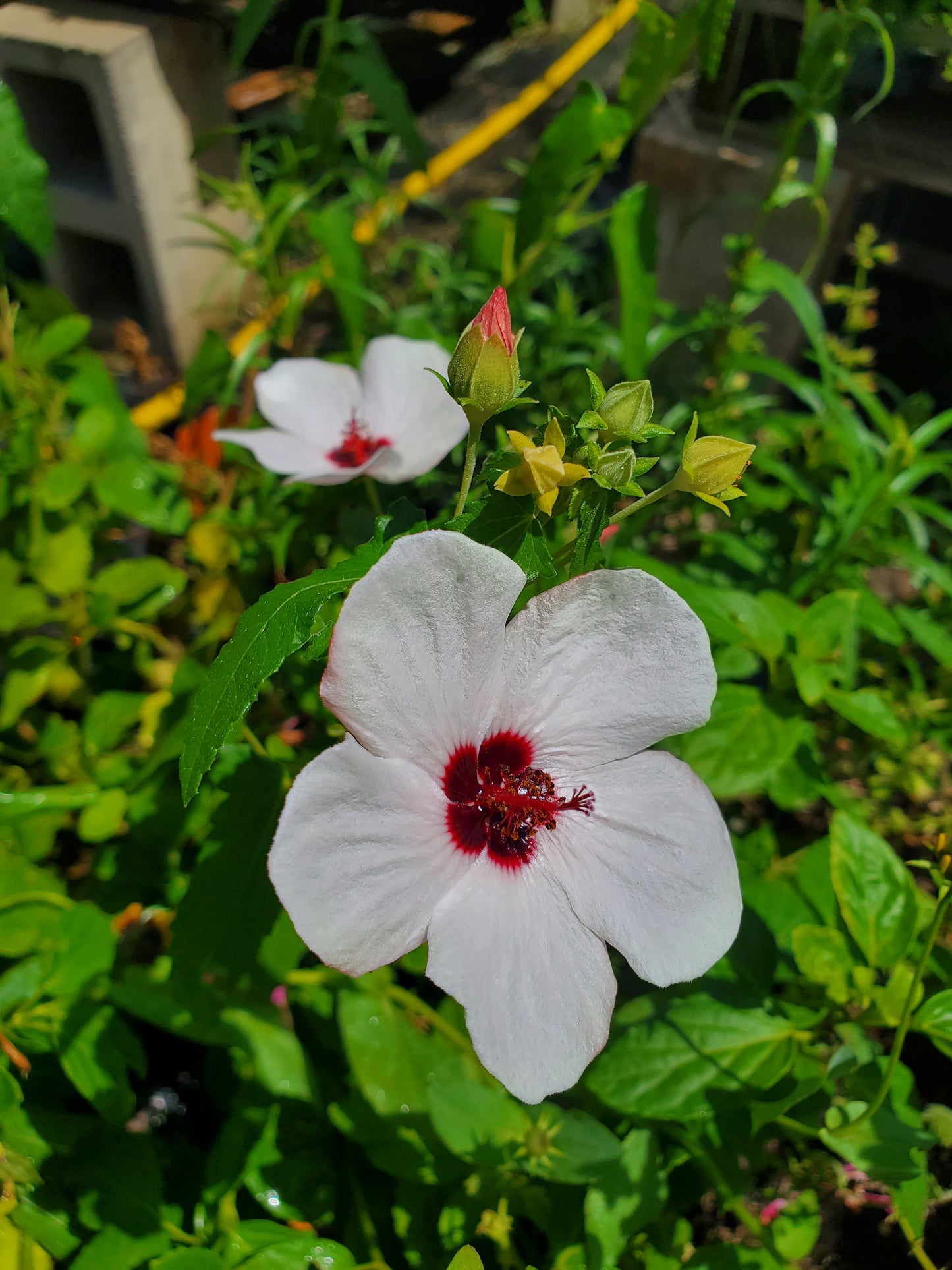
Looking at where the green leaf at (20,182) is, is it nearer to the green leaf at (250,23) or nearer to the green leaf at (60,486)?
the green leaf at (60,486)

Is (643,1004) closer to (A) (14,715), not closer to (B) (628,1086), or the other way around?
(B) (628,1086)

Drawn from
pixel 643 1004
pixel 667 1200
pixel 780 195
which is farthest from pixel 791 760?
pixel 780 195

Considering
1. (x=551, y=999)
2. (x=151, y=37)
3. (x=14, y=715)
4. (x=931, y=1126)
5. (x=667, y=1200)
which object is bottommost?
(x=667, y=1200)

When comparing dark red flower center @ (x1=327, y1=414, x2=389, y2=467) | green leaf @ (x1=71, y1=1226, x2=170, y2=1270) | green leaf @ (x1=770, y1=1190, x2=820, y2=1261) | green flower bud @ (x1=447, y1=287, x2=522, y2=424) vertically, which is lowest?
green leaf @ (x1=770, y1=1190, x2=820, y2=1261)

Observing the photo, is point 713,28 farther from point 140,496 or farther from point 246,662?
point 246,662

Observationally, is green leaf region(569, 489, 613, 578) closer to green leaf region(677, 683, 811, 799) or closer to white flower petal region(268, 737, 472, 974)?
white flower petal region(268, 737, 472, 974)

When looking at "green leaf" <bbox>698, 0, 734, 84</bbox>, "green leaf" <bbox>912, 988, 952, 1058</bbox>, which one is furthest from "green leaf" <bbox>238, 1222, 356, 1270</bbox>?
"green leaf" <bbox>698, 0, 734, 84</bbox>

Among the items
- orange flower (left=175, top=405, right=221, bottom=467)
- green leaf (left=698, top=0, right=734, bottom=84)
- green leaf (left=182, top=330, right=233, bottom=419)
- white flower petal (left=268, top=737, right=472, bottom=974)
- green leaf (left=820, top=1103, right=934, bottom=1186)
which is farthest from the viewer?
orange flower (left=175, top=405, right=221, bottom=467)
